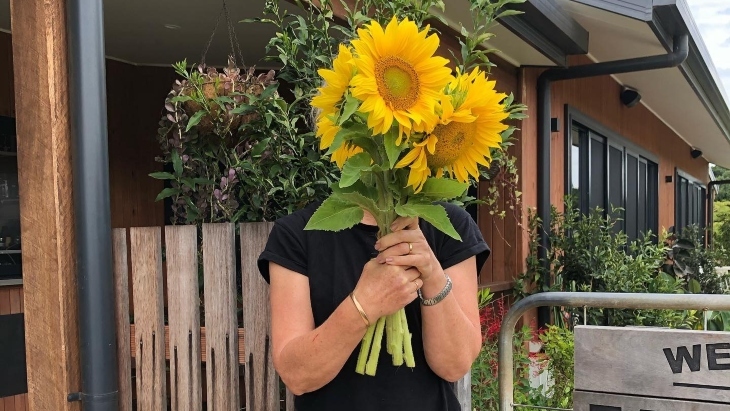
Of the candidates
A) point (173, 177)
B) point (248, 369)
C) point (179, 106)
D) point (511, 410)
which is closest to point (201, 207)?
point (173, 177)

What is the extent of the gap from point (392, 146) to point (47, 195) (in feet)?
3.92

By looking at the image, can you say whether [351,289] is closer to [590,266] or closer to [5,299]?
[5,299]

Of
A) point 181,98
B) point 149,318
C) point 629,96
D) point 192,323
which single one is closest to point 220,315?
point 192,323

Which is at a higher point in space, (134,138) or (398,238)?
(134,138)

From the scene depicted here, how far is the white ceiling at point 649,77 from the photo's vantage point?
4660mm

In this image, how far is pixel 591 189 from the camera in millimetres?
7410

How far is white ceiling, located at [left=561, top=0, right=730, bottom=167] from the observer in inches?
183

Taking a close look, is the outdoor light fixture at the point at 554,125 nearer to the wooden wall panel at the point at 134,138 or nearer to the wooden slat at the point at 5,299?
the wooden wall panel at the point at 134,138

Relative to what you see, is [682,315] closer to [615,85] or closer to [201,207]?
[201,207]

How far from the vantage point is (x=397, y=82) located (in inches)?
39.4

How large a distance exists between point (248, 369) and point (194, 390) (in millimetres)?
187

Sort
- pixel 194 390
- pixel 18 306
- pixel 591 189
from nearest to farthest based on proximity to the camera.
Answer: pixel 194 390, pixel 18 306, pixel 591 189

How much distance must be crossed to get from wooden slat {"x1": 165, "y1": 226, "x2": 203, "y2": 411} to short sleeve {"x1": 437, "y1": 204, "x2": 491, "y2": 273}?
950 mm

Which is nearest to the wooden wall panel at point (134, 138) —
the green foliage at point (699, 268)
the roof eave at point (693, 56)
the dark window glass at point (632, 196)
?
the roof eave at point (693, 56)
